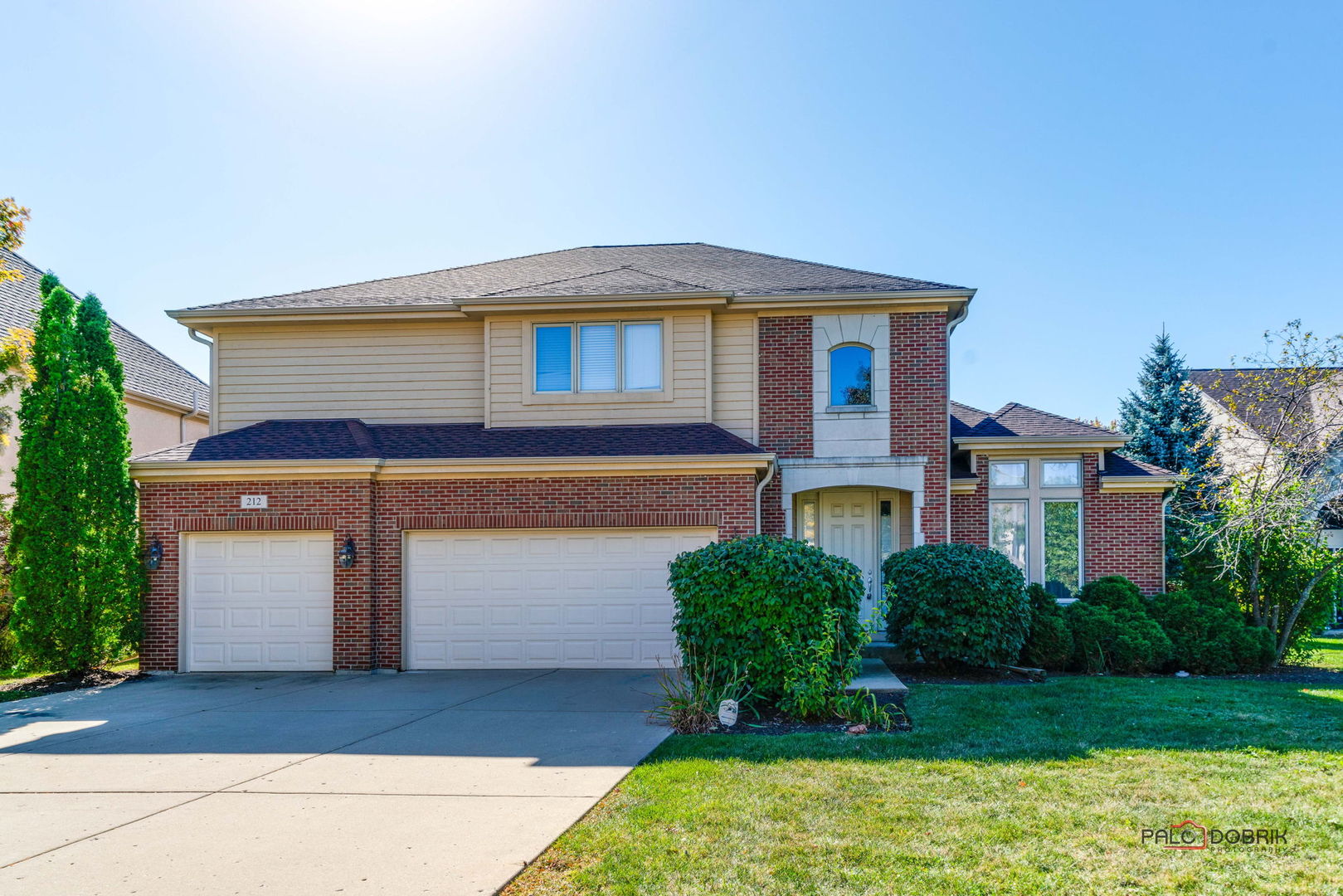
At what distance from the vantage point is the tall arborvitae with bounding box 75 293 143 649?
11648 millimetres

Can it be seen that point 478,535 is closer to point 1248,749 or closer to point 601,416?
point 601,416

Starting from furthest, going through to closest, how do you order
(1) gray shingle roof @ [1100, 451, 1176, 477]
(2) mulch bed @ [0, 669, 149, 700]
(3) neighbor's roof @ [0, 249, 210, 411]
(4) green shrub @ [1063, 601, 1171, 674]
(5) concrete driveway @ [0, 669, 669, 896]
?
(3) neighbor's roof @ [0, 249, 210, 411] → (1) gray shingle roof @ [1100, 451, 1176, 477] → (4) green shrub @ [1063, 601, 1171, 674] → (2) mulch bed @ [0, 669, 149, 700] → (5) concrete driveway @ [0, 669, 669, 896]

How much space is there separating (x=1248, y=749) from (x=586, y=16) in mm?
9960

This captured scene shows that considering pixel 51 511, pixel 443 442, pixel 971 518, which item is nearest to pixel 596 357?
pixel 443 442

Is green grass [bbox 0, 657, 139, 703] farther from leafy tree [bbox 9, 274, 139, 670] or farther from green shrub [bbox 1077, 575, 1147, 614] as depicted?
green shrub [bbox 1077, 575, 1147, 614]

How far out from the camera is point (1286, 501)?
35.8ft

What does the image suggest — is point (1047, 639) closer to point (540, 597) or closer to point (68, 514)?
point (540, 597)

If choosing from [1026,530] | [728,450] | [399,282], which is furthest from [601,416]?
[1026,530]

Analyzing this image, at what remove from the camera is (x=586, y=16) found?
10.5m

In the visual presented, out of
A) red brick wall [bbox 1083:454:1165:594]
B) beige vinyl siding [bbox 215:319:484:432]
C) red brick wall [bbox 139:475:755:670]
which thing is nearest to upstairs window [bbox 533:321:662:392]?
beige vinyl siding [bbox 215:319:484:432]

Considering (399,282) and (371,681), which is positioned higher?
(399,282)

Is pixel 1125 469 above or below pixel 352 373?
below

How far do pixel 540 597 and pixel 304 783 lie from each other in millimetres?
6033

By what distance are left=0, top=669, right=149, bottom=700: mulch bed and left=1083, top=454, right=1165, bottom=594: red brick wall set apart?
14.6m
